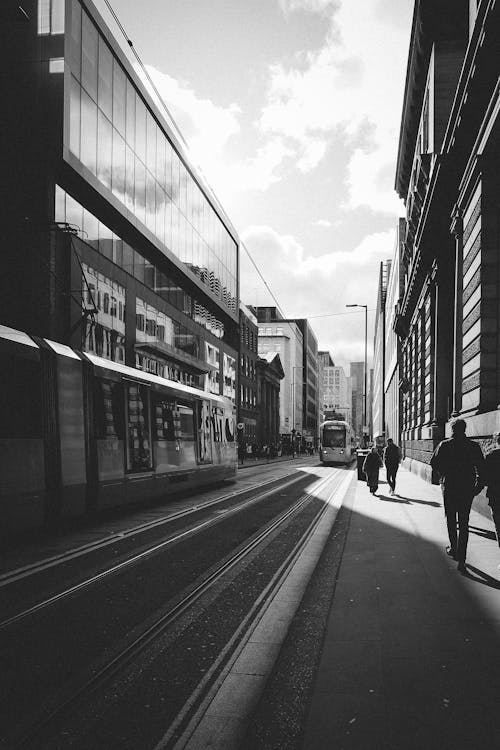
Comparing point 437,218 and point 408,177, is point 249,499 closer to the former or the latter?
point 437,218

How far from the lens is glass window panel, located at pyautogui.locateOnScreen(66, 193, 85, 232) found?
27625mm

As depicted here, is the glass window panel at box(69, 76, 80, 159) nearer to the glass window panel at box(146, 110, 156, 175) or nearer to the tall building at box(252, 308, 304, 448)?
the glass window panel at box(146, 110, 156, 175)

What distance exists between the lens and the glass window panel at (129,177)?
32625mm

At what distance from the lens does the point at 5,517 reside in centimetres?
928

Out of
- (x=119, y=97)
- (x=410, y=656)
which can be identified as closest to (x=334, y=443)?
(x=119, y=97)

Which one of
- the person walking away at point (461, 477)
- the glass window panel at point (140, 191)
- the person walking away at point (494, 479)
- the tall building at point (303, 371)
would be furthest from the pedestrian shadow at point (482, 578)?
the tall building at point (303, 371)

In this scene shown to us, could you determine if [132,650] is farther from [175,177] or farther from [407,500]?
[175,177]

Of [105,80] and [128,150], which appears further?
[128,150]

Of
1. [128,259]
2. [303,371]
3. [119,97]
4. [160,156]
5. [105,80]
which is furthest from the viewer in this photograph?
[303,371]

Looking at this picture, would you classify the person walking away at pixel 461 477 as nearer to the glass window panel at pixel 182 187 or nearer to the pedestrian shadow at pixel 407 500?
the pedestrian shadow at pixel 407 500

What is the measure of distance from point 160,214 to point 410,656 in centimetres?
3526

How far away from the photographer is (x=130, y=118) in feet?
110

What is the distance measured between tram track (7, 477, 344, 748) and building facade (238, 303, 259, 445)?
6887 centimetres

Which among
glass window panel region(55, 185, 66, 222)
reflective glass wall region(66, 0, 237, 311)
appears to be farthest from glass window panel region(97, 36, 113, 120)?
glass window panel region(55, 185, 66, 222)
